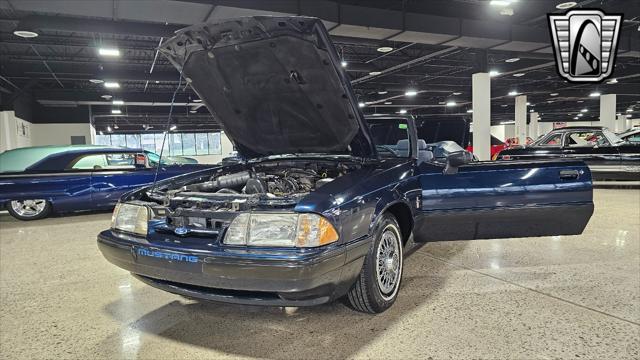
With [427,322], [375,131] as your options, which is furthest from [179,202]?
[375,131]

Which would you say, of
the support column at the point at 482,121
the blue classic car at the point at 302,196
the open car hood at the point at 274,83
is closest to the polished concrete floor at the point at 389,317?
the blue classic car at the point at 302,196

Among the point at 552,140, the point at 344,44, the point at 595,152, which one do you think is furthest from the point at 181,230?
the point at 344,44

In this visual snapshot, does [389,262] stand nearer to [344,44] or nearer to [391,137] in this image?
[391,137]

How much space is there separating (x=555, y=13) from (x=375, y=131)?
7342 mm

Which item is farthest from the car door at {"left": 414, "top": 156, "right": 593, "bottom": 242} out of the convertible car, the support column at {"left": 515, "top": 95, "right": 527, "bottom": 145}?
the support column at {"left": 515, "top": 95, "right": 527, "bottom": 145}

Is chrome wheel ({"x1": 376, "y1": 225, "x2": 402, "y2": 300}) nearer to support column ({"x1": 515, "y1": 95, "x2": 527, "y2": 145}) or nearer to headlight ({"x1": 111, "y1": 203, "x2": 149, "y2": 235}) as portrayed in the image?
headlight ({"x1": 111, "y1": 203, "x2": 149, "y2": 235})

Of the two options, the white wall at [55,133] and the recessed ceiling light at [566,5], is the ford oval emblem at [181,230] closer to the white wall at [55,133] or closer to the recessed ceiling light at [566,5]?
the recessed ceiling light at [566,5]

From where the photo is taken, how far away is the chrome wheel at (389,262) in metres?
2.39

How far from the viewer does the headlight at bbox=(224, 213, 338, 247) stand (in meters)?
1.84

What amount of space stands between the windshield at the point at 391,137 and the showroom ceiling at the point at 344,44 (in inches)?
123

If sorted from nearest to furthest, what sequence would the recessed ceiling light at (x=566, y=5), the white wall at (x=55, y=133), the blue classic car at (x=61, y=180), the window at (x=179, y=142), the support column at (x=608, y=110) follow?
the blue classic car at (x=61, y=180) → the recessed ceiling light at (x=566, y=5) → the white wall at (x=55, y=133) → the support column at (x=608, y=110) → the window at (x=179, y=142)

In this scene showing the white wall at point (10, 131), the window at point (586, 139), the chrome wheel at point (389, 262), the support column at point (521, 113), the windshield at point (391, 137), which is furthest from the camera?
the support column at point (521, 113)

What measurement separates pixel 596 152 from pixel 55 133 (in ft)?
71.5

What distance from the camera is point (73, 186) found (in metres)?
6.12
